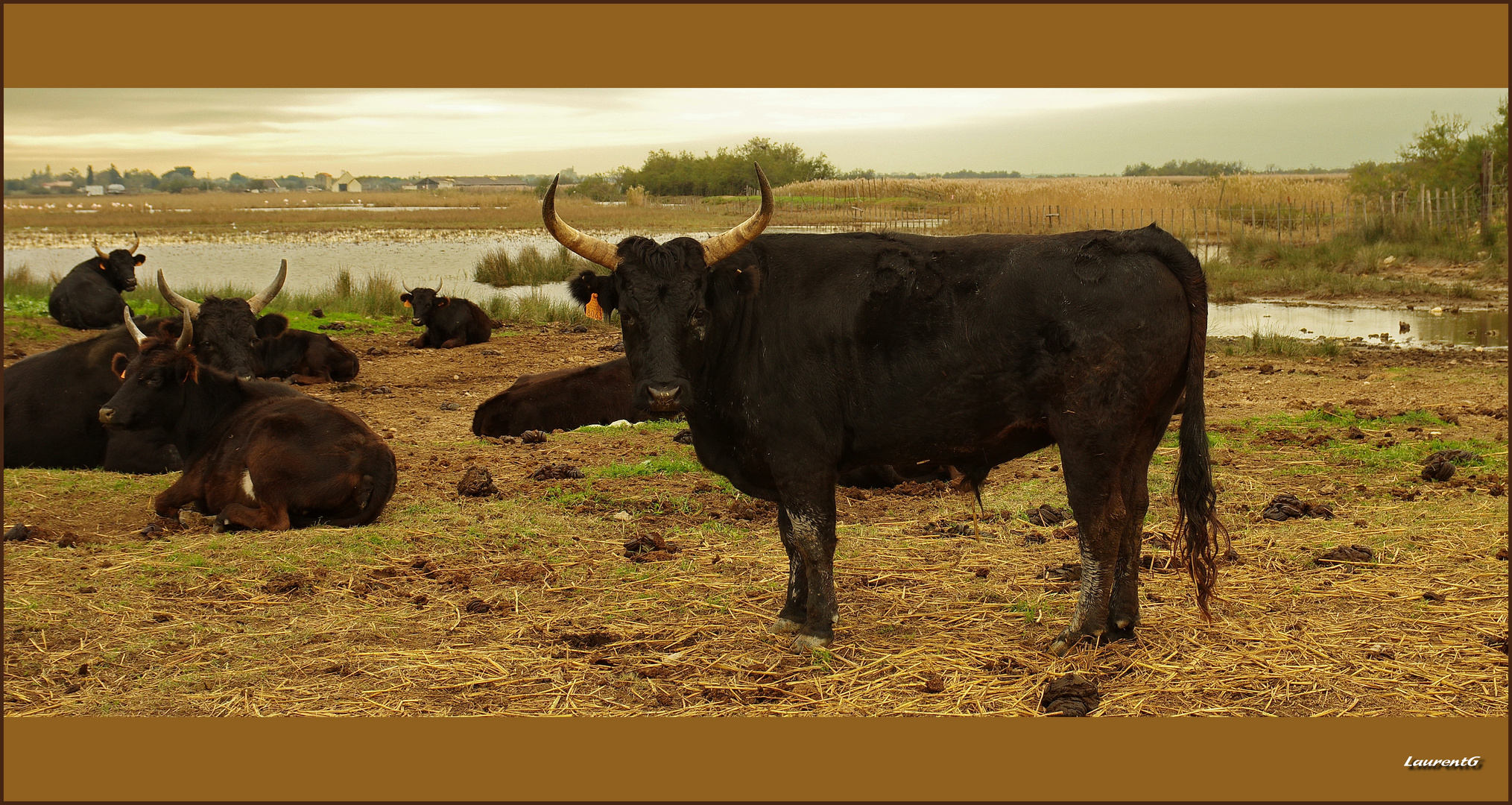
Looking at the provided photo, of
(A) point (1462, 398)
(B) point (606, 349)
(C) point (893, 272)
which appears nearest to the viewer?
(C) point (893, 272)

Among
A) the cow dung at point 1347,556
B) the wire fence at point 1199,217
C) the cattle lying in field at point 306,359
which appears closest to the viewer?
the cow dung at point 1347,556

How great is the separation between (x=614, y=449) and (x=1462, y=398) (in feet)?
28.5

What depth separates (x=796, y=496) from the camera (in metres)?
5.02

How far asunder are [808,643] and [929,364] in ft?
4.87

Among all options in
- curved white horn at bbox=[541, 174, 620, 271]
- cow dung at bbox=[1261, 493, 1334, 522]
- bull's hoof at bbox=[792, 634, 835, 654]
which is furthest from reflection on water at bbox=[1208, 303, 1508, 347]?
curved white horn at bbox=[541, 174, 620, 271]

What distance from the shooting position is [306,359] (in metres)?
13.9

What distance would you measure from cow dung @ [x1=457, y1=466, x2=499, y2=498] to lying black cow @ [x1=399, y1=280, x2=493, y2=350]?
9.33m

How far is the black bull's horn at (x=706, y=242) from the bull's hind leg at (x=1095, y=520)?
1.84m

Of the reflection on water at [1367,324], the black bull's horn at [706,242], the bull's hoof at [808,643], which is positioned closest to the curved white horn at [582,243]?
the black bull's horn at [706,242]

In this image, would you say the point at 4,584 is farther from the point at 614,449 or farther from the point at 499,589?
the point at 614,449

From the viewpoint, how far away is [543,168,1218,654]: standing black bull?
187 inches

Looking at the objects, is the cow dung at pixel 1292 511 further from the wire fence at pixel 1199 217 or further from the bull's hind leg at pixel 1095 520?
the wire fence at pixel 1199 217

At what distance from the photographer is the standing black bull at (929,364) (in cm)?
474

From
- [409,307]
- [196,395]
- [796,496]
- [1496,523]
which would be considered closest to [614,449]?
[196,395]
